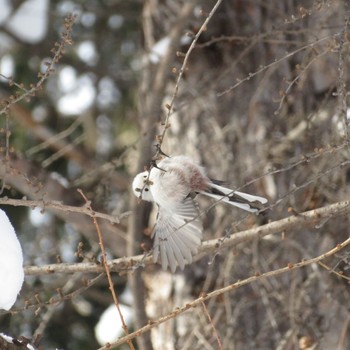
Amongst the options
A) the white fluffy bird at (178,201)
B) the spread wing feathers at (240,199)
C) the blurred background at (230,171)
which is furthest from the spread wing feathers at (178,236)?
the blurred background at (230,171)

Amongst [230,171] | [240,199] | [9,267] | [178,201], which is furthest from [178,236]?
[230,171]

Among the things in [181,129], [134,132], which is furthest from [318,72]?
[134,132]

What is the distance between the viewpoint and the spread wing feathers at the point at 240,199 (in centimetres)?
284

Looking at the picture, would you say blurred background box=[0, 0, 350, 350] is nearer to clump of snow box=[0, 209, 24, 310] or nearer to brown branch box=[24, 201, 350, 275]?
brown branch box=[24, 201, 350, 275]

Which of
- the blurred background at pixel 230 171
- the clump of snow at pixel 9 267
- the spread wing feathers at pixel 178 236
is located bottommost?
the clump of snow at pixel 9 267

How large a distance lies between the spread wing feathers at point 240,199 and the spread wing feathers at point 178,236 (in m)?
0.12

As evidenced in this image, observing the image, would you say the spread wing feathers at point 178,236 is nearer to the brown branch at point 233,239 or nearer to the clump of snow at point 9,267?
the brown branch at point 233,239

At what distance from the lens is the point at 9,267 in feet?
8.15

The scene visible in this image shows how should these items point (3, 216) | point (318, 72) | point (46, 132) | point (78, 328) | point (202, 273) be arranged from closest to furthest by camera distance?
point (3, 216), point (202, 273), point (318, 72), point (46, 132), point (78, 328)

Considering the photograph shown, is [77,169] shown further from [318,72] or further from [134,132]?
[318,72]

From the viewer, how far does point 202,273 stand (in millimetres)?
4309

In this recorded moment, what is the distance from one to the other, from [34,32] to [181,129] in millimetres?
2108

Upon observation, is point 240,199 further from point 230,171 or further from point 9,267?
point 230,171

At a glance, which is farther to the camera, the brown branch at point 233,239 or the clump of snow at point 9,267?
the brown branch at point 233,239
